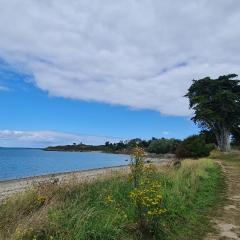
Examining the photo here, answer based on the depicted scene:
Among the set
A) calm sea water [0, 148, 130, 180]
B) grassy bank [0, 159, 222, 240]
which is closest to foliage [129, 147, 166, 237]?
grassy bank [0, 159, 222, 240]

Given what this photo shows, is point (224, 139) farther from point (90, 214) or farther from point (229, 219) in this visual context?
point (90, 214)

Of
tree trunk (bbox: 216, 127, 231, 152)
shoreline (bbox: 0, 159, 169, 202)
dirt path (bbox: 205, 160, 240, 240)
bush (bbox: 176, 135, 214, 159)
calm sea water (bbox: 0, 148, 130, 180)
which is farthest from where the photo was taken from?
tree trunk (bbox: 216, 127, 231, 152)

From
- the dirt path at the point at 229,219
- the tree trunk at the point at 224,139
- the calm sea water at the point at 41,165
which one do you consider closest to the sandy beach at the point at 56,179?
the dirt path at the point at 229,219

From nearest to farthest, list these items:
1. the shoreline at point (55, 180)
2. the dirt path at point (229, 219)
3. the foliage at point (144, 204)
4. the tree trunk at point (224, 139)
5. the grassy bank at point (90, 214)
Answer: the grassy bank at point (90, 214) < the foliage at point (144, 204) < the dirt path at point (229, 219) < the shoreline at point (55, 180) < the tree trunk at point (224, 139)

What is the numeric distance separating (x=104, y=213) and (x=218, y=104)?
4731cm

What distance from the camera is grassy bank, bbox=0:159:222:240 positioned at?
24.4ft

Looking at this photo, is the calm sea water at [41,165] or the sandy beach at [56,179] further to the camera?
the calm sea water at [41,165]

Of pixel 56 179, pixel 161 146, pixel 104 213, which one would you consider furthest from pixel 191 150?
pixel 161 146

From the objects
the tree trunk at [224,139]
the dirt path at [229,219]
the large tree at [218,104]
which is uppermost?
the large tree at [218,104]

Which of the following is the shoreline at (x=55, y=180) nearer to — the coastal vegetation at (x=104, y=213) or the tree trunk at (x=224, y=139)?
the coastal vegetation at (x=104, y=213)

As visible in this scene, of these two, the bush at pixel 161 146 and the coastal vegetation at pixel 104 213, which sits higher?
the bush at pixel 161 146

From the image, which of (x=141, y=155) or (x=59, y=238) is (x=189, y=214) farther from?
(x=59, y=238)

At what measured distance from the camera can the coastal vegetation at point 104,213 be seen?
750 centimetres

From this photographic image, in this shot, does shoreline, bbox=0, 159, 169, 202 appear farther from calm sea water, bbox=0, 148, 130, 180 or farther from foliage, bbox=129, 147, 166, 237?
calm sea water, bbox=0, 148, 130, 180
